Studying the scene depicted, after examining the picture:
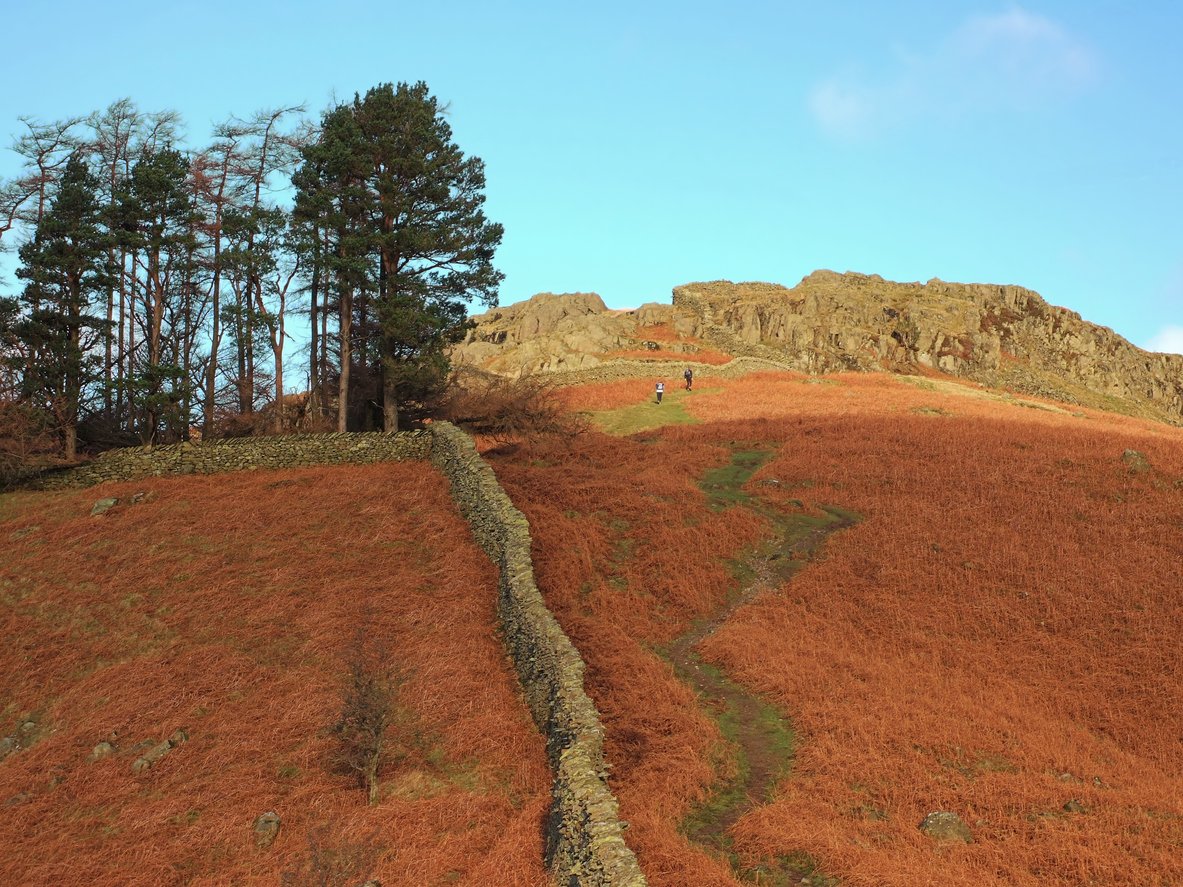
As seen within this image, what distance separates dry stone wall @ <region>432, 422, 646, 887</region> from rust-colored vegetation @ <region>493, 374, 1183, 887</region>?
922 mm

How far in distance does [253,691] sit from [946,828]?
14.5m

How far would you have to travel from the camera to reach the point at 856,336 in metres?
89.8

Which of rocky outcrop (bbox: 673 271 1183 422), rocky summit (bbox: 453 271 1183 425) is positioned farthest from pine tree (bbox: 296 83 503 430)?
rocky outcrop (bbox: 673 271 1183 422)

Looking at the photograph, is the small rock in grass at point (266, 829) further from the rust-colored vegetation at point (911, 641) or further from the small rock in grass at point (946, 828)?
the small rock in grass at point (946, 828)

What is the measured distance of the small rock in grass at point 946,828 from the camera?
1372 cm

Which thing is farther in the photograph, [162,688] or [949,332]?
[949,332]

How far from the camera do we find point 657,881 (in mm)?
12594

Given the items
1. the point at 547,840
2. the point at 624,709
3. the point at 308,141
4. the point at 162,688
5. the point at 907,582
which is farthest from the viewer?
the point at 308,141

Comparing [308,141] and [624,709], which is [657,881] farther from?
[308,141]

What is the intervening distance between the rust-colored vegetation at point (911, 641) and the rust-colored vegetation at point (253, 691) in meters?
2.67

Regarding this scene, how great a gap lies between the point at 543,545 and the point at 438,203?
17368 millimetres

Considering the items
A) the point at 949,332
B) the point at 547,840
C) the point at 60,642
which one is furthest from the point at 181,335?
the point at 949,332

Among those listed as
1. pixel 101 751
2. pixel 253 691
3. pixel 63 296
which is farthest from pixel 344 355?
pixel 101 751

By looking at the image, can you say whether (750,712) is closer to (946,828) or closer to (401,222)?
(946,828)
